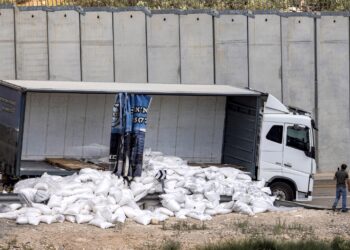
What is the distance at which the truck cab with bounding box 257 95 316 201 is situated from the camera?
26.1m

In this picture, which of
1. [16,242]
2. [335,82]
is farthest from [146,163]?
[335,82]

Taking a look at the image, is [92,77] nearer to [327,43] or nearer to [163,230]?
[327,43]

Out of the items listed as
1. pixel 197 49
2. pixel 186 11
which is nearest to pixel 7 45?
pixel 186 11

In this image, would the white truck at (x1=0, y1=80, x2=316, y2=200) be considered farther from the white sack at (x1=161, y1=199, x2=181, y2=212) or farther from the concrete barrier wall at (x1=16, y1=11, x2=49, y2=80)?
the concrete barrier wall at (x1=16, y1=11, x2=49, y2=80)

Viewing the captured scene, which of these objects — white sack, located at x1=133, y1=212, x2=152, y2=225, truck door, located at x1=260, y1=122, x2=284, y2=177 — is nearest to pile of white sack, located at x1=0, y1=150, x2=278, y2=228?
white sack, located at x1=133, y1=212, x2=152, y2=225

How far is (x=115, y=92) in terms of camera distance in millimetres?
24203

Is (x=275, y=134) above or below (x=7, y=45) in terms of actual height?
below

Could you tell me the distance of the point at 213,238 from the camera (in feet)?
64.7

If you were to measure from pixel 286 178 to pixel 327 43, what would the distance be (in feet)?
28.1

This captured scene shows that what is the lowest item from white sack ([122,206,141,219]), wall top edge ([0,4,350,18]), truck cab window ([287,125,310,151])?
white sack ([122,206,141,219])

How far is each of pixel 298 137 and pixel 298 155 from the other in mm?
465

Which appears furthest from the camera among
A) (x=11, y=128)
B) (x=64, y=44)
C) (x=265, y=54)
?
(x=265, y=54)

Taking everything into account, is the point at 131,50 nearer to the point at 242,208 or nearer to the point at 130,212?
the point at 242,208

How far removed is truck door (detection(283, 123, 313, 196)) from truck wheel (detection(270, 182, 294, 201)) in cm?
24
